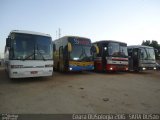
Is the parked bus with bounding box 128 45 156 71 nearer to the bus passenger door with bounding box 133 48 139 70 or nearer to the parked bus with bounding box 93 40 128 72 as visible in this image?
the bus passenger door with bounding box 133 48 139 70

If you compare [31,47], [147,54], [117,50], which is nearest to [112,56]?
[117,50]

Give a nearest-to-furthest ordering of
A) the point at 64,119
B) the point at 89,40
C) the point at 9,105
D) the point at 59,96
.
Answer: the point at 64,119
the point at 9,105
the point at 59,96
the point at 89,40

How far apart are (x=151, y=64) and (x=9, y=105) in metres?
15.0

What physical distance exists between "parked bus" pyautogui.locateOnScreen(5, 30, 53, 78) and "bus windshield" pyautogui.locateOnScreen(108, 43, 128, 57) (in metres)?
6.41

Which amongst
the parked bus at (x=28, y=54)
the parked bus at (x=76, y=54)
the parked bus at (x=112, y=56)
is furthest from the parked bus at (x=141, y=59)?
the parked bus at (x=28, y=54)

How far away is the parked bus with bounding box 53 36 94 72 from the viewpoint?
14.4 m

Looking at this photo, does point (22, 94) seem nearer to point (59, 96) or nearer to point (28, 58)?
point (59, 96)

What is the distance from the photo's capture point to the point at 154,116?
5.32 m

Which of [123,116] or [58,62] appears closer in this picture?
[123,116]

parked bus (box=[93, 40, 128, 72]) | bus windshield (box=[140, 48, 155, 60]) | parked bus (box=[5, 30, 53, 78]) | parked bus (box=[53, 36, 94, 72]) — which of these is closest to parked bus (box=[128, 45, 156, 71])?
bus windshield (box=[140, 48, 155, 60])

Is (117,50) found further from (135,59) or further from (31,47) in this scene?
(31,47)

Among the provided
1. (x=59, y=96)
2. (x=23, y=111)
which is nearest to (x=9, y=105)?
(x=23, y=111)

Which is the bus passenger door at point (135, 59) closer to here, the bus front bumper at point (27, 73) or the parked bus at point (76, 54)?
the parked bus at point (76, 54)

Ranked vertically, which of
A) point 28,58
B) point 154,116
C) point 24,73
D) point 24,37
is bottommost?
point 154,116
